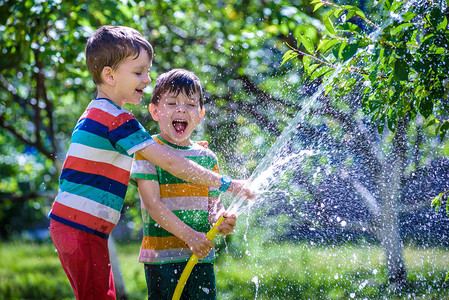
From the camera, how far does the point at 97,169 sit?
197 cm

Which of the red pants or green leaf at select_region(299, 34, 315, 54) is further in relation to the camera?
green leaf at select_region(299, 34, 315, 54)

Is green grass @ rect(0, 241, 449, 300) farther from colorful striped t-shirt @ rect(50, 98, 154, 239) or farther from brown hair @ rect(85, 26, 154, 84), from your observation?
brown hair @ rect(85, 26, 154, 84)

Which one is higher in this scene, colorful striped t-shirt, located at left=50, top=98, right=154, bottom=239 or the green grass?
colorful striped t-shirt, located at left=50, top=98, right=154, bottom=239

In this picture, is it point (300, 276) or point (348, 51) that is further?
point (300, 276)

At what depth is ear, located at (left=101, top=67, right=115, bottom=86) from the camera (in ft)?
6.97

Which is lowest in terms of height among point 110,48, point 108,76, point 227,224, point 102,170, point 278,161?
point 278,161

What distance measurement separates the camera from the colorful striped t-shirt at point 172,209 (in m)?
2.24

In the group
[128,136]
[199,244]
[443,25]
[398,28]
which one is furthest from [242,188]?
[443,25]

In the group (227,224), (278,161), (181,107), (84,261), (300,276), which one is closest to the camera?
(84,261)

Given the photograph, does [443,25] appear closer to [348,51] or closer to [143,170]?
[348,51]

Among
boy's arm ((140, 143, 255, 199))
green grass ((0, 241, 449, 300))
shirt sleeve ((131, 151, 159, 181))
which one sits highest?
boy's arm ((140, 143, 255, 199))

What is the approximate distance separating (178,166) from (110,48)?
2.04ft

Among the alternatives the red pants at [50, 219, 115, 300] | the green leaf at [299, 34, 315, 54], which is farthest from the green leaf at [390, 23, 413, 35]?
the red pants at [50, 219, 115, 300]

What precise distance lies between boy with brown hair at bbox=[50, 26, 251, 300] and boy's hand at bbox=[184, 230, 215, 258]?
255 millimetres
